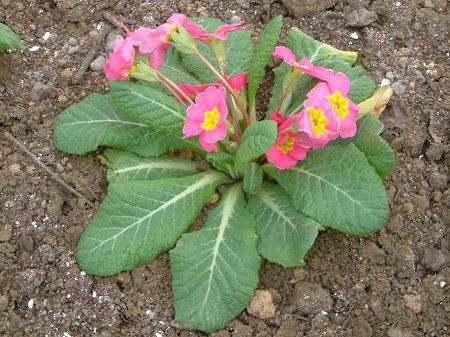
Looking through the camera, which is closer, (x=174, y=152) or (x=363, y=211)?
(x=363, y=211)

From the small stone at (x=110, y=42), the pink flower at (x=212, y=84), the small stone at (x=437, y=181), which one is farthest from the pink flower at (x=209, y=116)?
the small stone at (x=437, y=181)

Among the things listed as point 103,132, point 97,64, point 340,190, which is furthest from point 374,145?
point 97,64

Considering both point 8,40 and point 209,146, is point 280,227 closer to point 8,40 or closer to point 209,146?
point 209,146

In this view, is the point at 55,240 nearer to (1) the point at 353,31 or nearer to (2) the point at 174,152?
(2) the point at 174,152

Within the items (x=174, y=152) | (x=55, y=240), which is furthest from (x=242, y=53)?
(x=55, y=240)

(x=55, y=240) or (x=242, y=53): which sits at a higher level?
(x=242, y=53)

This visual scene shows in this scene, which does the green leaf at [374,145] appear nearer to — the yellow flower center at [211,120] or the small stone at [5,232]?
the yellow flower center at [211,120]

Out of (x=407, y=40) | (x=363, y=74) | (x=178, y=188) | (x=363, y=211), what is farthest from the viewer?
(x=407, y=40)
